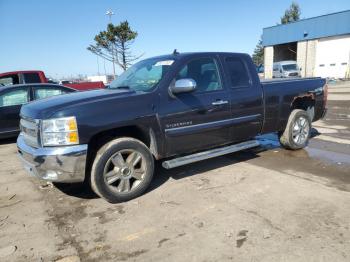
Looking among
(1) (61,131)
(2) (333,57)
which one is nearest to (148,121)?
(1) (61,131)

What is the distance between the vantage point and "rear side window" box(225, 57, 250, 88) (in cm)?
568

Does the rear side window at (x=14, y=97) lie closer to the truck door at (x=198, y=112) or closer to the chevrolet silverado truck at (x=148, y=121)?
the chevrolet silverado truck at (x=148, y=121)

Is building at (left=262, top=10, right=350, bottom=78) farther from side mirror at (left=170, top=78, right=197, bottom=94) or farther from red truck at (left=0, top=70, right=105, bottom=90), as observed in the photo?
side mirror at (left=170, top=78, right=197, bottom=94)

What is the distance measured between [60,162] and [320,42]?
3878 cm

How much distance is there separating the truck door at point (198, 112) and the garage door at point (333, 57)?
34291 millimetres

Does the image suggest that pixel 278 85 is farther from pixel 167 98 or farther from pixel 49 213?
pixel 49 213

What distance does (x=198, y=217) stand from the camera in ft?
13.1

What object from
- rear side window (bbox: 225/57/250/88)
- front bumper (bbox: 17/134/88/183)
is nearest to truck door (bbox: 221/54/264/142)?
rear side window (bbox: 225/57/250/88)

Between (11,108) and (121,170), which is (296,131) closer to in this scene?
(121,170)

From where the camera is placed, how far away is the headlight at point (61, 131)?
4.09m

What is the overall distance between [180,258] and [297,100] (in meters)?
4.77

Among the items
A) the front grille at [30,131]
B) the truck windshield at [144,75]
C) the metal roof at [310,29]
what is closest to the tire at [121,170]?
the front grille at [30,131]

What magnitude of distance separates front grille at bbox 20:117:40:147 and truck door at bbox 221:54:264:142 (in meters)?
2.89

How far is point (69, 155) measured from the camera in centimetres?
411
